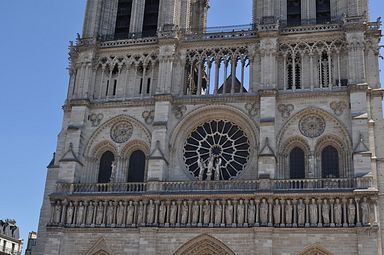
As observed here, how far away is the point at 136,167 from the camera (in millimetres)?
32781

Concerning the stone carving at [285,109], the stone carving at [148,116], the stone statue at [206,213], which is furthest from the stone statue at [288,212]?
the stone carving at [148,116]

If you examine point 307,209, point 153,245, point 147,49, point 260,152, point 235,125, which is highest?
point 147,49

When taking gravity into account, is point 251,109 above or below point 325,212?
above

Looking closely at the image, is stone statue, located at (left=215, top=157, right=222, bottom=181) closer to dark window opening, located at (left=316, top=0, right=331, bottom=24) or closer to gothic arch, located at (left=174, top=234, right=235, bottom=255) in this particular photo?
gothic arch, located at (left=174, top=234, right=235, bottom=255)

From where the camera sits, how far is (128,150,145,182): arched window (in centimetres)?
3247

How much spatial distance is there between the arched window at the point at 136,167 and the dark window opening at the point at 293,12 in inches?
480

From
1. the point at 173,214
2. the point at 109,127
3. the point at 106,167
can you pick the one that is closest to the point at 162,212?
the point at 173,214

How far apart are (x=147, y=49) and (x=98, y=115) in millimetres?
5134

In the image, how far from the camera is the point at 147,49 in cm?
3459

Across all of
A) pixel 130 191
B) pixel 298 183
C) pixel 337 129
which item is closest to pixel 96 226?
pixel 130 191

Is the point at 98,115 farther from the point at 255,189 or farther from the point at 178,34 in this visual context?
the point at 255,189

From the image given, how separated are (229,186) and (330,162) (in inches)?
224

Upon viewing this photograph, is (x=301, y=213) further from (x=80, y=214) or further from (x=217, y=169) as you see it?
(x=80, y=214)

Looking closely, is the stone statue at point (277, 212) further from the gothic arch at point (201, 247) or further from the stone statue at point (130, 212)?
the stone statue at point (130, 212)
